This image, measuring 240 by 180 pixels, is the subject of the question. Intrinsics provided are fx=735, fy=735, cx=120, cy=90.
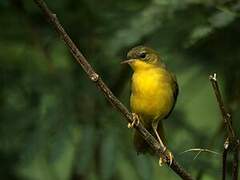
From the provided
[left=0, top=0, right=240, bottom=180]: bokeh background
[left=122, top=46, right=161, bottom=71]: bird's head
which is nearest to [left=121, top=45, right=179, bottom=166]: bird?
[left=122, top=46, right=161, bottom=71]: bird's head

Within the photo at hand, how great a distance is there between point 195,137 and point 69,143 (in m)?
1.07

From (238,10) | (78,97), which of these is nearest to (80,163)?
(78,97)

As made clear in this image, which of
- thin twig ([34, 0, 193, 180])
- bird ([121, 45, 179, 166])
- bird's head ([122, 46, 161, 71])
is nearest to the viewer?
thin twig ([34, 0, 193, 180])

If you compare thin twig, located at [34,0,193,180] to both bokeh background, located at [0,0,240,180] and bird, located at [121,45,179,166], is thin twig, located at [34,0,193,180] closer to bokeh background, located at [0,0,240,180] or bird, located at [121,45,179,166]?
bird, located at [121,45,179,166]

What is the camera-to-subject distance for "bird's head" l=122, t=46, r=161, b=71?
487 cm

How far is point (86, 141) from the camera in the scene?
16.8 feet

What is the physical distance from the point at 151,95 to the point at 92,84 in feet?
2.99

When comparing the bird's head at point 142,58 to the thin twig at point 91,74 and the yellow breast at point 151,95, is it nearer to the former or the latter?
the yellow breast at point 151,95

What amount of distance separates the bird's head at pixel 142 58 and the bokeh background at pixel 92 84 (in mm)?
95

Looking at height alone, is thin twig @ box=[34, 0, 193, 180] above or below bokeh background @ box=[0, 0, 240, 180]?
above

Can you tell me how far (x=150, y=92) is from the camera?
15.5ft

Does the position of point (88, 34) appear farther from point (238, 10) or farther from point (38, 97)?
point (238, 10)

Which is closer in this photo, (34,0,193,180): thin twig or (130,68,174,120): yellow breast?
(34,0,193,180): thin twig

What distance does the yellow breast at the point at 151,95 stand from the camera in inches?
183
